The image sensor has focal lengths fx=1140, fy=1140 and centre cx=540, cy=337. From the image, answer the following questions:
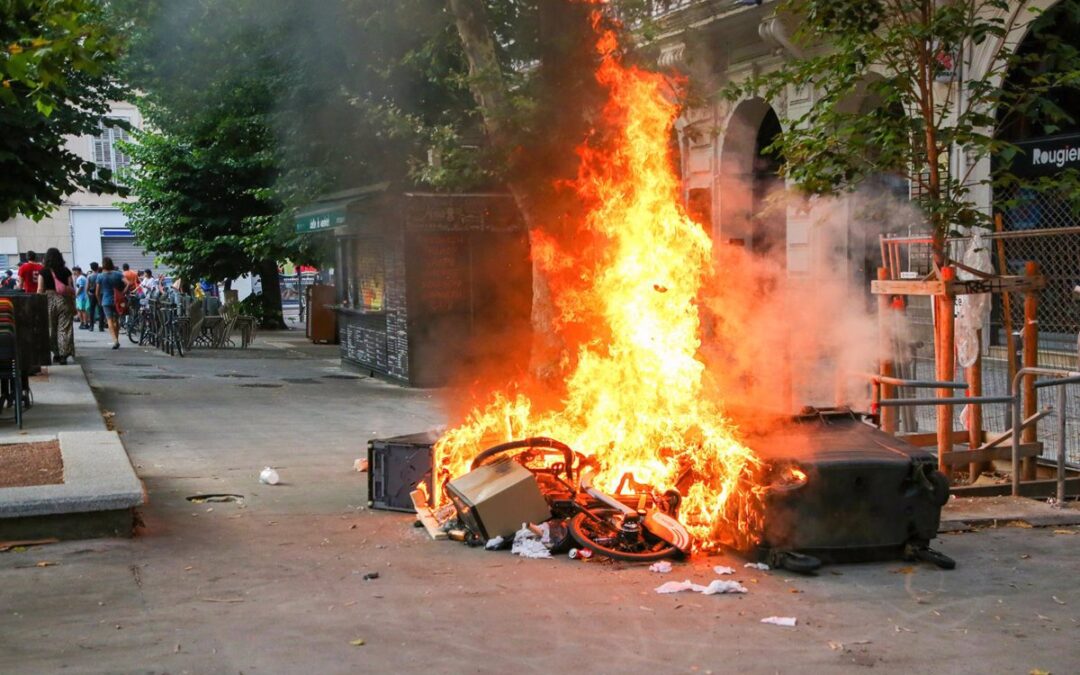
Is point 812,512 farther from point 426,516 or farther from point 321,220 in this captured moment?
point 321,220

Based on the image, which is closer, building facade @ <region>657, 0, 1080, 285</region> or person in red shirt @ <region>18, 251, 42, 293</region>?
building facade @ <region>657, 0, 1080, 285</region>

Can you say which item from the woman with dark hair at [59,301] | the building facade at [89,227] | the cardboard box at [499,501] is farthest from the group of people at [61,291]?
the building facade at [89,227]

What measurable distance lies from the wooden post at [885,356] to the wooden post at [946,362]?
530 mm

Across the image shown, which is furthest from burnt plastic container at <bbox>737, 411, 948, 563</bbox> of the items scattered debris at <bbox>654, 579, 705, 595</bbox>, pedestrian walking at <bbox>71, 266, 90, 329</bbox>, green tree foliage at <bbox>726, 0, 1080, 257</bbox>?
pedestrian walking at <bbox>71, 266, 90, 329</bbox>

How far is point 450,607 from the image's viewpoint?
18.5ft

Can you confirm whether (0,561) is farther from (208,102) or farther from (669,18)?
(208,102)

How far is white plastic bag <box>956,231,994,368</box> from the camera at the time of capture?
8.91 m

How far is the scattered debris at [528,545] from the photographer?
21.8 ft

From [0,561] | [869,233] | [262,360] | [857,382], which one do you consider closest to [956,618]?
[857,382]

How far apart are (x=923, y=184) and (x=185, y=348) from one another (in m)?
16.9

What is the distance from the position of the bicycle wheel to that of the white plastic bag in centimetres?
361

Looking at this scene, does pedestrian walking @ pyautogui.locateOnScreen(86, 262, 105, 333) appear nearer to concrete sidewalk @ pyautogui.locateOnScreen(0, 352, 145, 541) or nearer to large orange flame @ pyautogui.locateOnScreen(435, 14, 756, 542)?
concrete sidewalk @ pyautogui.locateOnScreen(0, 352, 145, 541)

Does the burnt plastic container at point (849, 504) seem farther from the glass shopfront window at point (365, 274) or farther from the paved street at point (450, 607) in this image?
the glass shopfront window at point (365, 274)

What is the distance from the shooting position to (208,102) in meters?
20.6
